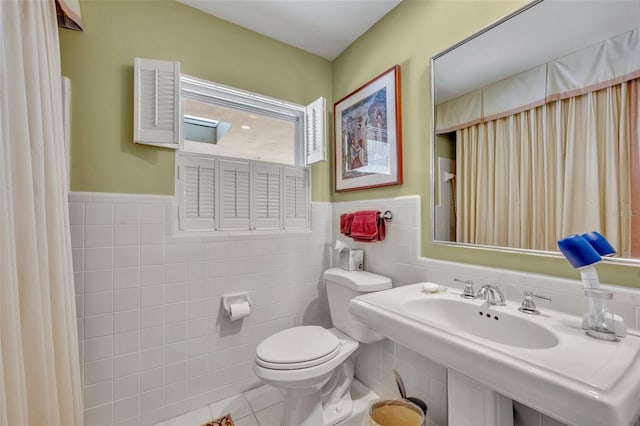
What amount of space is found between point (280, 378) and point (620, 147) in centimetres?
148

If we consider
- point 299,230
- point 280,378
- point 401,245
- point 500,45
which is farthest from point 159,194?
point 500,45

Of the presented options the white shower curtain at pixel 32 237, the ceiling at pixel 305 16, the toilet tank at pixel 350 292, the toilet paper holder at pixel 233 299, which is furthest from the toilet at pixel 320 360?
the ceiling at pixel 305 16

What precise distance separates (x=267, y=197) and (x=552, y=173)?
1.46 m

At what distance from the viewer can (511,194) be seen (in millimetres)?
1099

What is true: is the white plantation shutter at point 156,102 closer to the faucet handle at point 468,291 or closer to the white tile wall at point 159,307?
the white tile wall at point 159,307

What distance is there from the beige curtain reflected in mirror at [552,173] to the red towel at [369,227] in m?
0.43

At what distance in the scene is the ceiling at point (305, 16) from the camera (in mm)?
1563

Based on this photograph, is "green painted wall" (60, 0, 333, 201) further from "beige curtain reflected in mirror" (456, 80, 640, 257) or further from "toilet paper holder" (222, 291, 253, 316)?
"beige curtain reflected in mirror" (456, 80, 640, 257)

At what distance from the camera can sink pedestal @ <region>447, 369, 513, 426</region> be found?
0.85 metres

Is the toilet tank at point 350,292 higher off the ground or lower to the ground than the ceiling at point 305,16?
lower

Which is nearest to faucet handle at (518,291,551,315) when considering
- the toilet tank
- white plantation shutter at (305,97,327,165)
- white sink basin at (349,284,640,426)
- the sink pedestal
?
white sink basin at (349,284,640,426)

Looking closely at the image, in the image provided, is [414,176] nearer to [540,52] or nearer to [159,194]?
[540,52]

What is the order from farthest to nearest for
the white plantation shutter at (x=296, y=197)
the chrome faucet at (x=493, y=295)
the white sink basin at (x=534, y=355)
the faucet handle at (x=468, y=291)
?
the white plantation shutter at (x=296, y=197)
the faucet handle at (x=468, y=291)
the chrome faucet at (x=493, y=295)
the white sink basin at (x=534, y=355)

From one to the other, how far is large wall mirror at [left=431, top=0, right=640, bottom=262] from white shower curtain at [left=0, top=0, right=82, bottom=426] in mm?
1561
